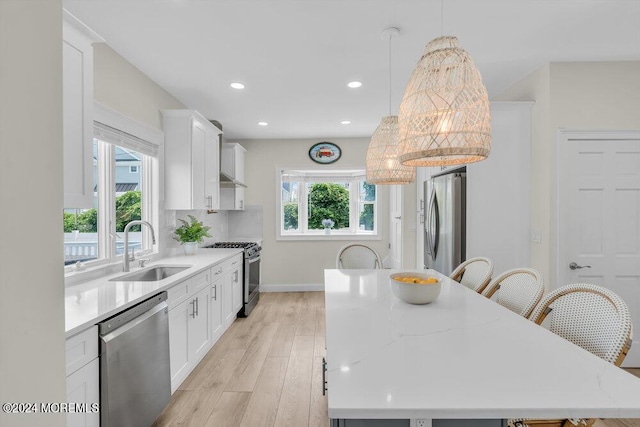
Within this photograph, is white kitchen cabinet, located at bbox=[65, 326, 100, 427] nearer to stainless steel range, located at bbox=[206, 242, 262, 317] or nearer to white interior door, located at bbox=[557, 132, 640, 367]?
stainless steel range, located at bbox=[206, 242, 262, 317]

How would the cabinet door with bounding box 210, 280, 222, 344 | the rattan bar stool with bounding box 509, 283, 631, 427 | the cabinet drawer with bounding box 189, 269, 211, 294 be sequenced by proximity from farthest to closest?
the cabinet door with bounding box 210, 280, 222, 344
the cabinet drawer with bounding box 189, 269, 211, 294
the rattan bar stool with bounding box 509, 283, 631, 427

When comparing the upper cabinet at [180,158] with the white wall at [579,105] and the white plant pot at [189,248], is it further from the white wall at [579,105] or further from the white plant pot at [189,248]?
the white wall at [579,105]

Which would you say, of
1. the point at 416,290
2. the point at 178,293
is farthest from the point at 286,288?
the point at 416,290

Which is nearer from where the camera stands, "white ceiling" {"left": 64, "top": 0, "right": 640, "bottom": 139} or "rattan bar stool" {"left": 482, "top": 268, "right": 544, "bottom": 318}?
"rattan bar stool" {"left": 482, "top": 268, "right": 544, "bottom": 318}

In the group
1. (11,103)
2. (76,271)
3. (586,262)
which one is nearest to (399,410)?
(11,103)

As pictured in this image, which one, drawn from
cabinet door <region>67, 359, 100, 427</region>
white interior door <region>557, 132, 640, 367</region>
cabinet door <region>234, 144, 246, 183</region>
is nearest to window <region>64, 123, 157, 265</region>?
cabinet door <region>67, 359, 100, 427</region>

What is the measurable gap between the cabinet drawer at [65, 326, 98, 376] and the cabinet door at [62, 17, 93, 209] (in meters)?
0.58

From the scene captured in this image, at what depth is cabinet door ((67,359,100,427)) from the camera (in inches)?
52.3

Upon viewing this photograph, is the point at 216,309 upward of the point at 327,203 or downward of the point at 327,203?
downward

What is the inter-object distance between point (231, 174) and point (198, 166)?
120 centimetres

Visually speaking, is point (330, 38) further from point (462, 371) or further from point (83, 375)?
point (83, 375)

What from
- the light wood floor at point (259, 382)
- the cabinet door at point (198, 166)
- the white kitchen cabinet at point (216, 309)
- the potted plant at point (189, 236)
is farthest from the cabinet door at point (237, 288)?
the cabinet door at point (198, 166)

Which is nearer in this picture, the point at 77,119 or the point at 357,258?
the point at 77,119

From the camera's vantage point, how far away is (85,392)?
1.41 meters
